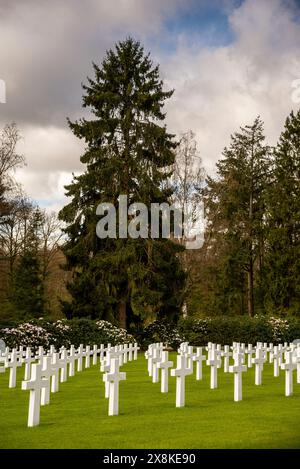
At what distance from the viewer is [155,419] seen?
7676 millimetres

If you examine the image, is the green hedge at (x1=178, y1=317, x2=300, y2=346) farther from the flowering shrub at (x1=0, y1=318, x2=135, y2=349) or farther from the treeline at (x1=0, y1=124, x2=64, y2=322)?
the treeline at (x1=0, y1=124, x2=64, y2=322)

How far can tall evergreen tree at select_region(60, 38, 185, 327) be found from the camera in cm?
2714

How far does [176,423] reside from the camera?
24.2ft

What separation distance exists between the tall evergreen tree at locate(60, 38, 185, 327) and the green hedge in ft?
4.98

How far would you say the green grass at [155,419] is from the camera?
6.20m

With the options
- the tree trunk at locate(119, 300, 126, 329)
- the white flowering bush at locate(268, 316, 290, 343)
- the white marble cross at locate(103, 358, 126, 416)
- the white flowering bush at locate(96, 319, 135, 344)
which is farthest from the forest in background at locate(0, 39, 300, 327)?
the white marble cross at locate(103, 358, 126, 416)

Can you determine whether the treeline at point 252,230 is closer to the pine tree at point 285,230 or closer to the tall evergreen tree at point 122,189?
the pine tree at point 285,230

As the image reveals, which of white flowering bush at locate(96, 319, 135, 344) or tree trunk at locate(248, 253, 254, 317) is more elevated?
tree trunk at locate(248, 253, 254, 317)

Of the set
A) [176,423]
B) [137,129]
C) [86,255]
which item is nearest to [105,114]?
[137,129]

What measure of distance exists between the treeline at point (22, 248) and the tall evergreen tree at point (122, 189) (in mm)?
3716

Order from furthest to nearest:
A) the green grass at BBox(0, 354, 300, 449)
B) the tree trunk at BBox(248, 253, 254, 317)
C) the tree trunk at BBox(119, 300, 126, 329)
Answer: the tree trunk at BBox(248, 253, 254, 317) → the tree trunk at BBox(119, 300, 126, 329) → the green grass at BBox(0, 354, 300, 449)

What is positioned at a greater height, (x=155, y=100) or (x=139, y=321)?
(x=155, y=100)
